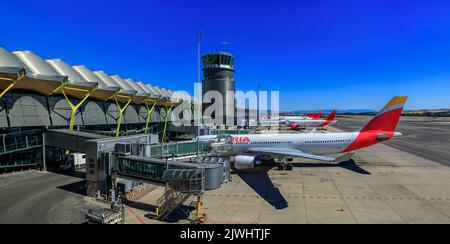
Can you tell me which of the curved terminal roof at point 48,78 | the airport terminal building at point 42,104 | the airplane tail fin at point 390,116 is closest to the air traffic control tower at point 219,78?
the curved terminal roof at point 48,78

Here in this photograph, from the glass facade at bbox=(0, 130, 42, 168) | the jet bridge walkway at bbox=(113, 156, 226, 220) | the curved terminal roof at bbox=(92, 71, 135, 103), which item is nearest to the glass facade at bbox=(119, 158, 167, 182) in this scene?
the jet bridge walkway at bbox=(113, 156, 226, 220)

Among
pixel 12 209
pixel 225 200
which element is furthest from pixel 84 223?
pixel 225 200

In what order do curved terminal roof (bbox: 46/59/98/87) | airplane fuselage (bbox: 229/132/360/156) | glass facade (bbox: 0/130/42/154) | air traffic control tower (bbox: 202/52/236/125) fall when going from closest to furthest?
glass facade (bbox: 0/130/42/154) < airplane fuselage (bbox: 229/132/360/156) < curved terminal roof (bbox: 46/59/98/87) < air traffic control tower (bbox: 202/52/236/125)

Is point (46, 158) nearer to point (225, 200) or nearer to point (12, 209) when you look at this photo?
point (12, 209)

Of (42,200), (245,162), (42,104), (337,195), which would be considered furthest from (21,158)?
(337,195)

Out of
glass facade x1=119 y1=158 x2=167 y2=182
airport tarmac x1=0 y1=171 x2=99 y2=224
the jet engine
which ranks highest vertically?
glass facade x1=119 y1=158 x2=167 y2=182

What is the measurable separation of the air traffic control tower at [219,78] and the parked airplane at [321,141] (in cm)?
4823

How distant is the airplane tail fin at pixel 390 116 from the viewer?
38.9 m

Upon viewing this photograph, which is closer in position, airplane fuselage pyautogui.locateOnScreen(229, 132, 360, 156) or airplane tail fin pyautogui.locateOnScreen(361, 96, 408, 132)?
airplane tail fin pyautogui.locateOnScreen(361, 96, 408, 132)

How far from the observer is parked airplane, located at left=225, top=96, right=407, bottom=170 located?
39.1 metres

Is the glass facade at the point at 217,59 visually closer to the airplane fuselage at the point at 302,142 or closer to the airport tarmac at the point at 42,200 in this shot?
the airplane fuselage at the point at 302,142

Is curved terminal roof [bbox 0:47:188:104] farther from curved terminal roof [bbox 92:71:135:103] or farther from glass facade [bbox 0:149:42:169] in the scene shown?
glass facade [bbox 0:149:42:169]

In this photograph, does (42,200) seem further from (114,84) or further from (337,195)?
(114,84)
